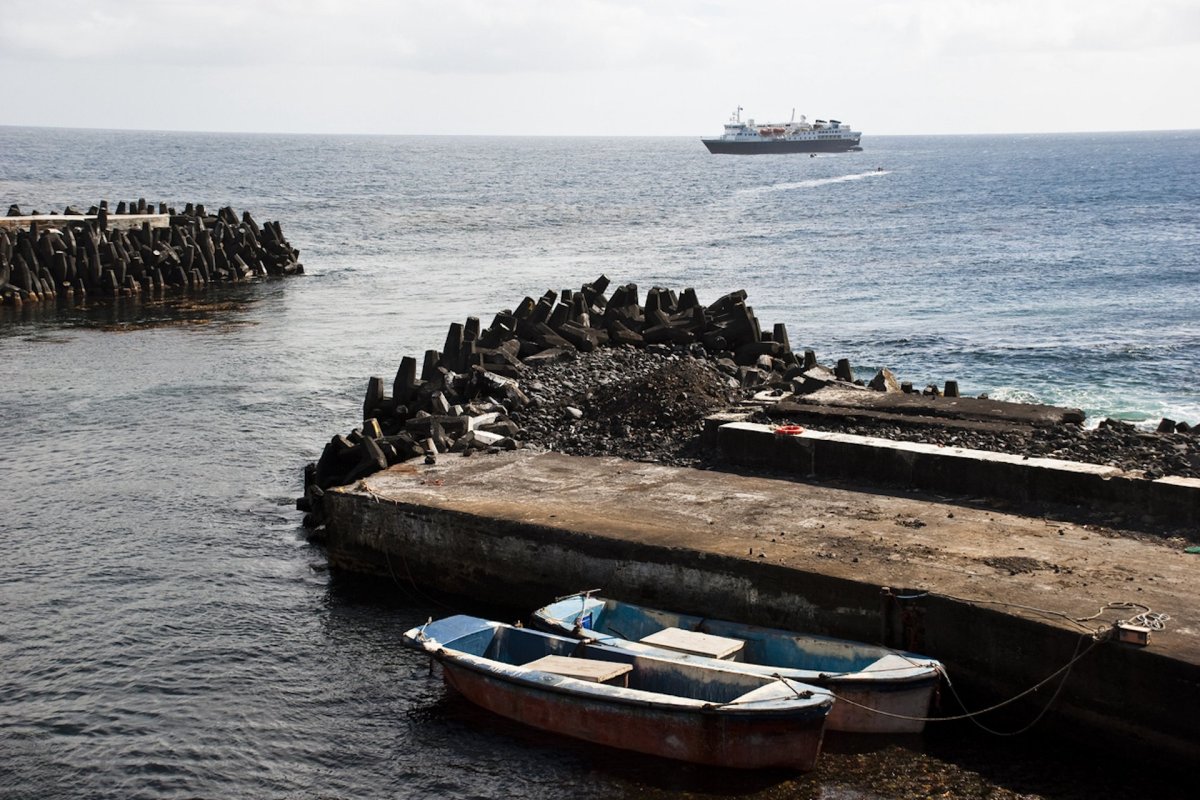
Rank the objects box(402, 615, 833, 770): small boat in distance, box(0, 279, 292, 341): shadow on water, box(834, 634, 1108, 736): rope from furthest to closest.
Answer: box(0, 279, 292, 341): shadow on water < box(834, 634, 1108, 736): rope < box(402, 615, 833, 770): small boat in distance

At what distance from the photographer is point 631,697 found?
9.98m

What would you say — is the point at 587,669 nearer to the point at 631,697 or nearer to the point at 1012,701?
the point at 631,697

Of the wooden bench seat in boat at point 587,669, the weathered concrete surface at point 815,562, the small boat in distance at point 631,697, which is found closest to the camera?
the small boat in distance at point 631,697

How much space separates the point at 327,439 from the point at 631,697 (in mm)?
11836

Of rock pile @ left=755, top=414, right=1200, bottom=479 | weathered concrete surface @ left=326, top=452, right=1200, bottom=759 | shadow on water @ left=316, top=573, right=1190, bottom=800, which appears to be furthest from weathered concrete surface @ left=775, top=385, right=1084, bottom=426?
shadow on water @ left=316, top=573, right=1190, bottom=800

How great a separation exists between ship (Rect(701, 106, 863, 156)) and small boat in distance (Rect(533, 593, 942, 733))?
562 feet

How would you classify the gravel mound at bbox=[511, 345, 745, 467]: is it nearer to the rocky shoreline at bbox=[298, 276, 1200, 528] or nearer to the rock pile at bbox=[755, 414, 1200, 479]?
the rocky shoreline at bbox=[298, 276, 1200, 528]

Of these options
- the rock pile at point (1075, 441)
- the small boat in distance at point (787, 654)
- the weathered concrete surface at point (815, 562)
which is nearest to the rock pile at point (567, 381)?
the weathered concrete surface at point (815, 562)

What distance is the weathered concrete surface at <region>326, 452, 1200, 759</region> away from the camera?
32.5 feet

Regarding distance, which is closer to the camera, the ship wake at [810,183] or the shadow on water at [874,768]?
the shadow on water at [874,768]

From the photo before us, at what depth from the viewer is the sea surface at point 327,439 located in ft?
33.6

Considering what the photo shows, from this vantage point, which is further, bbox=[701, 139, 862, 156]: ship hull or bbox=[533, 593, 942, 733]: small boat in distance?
bbox=[701, 139, 862, 156]: ship hull

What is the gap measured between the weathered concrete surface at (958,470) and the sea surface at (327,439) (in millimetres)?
3507

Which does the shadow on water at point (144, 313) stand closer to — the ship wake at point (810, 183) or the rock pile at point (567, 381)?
the rock pile at point (567, 381)
